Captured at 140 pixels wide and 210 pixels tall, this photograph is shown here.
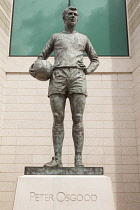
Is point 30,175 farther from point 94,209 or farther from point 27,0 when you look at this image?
point 27,0

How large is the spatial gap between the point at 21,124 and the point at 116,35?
4.03 m

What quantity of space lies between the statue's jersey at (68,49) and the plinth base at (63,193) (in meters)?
1.59

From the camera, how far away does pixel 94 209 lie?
2879mm

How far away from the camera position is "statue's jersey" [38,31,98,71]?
365 cm

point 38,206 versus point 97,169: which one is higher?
point 97,169

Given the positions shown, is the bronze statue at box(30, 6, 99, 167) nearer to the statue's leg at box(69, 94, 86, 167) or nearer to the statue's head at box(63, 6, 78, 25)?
→ the statue's leg at box(69, 94, 86, 167)

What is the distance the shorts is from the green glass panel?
170 inches

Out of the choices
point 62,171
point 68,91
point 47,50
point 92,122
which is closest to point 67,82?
point 68,91

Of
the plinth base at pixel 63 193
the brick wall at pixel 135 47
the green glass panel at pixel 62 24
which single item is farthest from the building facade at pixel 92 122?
the plinth base at pixel 63 193

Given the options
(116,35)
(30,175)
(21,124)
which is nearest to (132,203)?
(21,124)

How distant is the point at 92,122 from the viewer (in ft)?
22.9

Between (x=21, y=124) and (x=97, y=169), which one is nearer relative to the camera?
(x=97, y=169)

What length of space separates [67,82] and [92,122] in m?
3.56

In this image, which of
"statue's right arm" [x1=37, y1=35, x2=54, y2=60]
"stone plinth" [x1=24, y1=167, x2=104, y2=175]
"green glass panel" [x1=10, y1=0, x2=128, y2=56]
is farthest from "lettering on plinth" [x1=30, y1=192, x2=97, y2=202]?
"green glass panel" [x1=10, y1=0, x2=128, y2=56]
